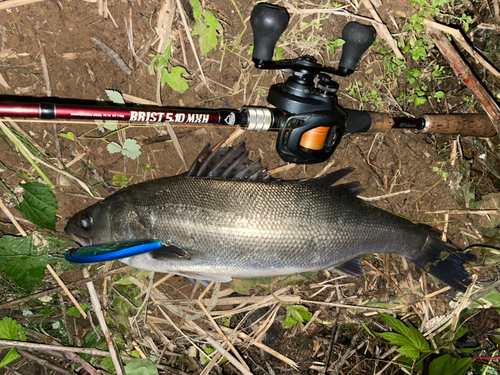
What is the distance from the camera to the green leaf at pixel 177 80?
10.6 ft

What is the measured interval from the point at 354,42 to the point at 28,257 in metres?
3.61

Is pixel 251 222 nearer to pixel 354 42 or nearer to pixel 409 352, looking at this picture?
pixel 354 42

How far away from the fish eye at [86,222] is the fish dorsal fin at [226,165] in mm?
975

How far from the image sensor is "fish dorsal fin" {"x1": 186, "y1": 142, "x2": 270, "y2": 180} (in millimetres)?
3078

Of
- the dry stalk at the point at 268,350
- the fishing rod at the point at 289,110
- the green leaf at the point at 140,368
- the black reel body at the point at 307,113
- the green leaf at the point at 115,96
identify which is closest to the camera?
the fishing rod at the point at 289,110

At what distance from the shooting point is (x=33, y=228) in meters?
3.51

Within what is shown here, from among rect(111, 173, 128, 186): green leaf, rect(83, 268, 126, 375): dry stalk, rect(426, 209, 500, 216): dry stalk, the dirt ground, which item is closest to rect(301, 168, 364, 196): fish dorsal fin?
the dirt ground

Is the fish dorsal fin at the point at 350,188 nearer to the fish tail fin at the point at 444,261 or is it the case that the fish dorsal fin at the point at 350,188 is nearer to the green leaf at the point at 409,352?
the fish tail fin at the point at 444,261

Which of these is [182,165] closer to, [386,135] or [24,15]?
[24,15]

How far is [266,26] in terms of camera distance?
2.71m

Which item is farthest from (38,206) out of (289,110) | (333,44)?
(333,44)

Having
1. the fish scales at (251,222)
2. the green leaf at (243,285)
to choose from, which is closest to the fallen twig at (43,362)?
the fish scales at (251,222)

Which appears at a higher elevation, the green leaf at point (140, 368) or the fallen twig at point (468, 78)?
the fallen twig at point (468, 78)

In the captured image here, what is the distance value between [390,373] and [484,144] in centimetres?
264
